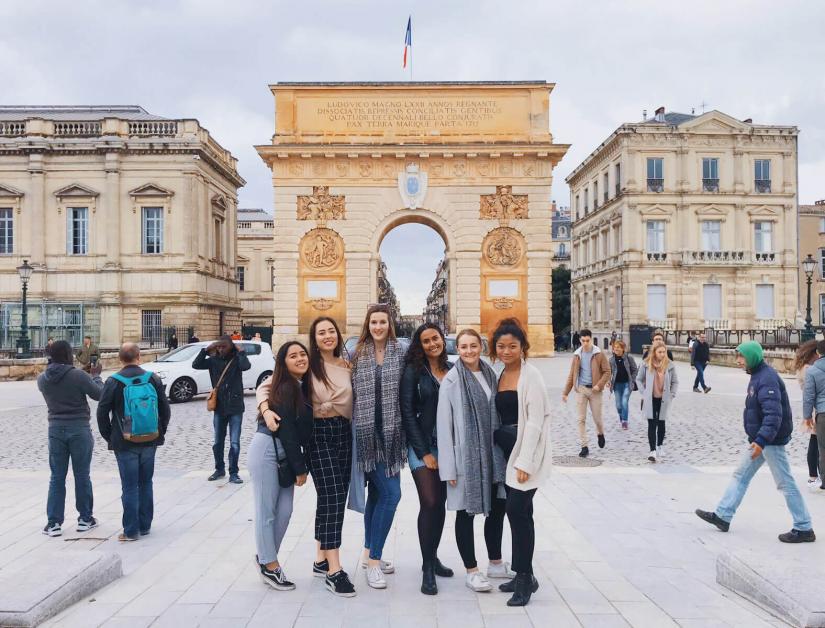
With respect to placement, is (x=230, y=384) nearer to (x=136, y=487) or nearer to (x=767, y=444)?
(x=136, y=487)

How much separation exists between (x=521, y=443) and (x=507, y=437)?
0.12 m

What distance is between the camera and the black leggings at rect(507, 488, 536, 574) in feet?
15.8

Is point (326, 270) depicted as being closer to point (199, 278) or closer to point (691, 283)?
point (199, 278)

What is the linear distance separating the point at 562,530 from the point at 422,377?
246 centimetres

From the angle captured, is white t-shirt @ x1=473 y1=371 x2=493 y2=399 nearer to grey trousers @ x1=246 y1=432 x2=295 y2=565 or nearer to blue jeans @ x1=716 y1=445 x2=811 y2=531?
grey trousers @ x1=246 y1=432 x2=295 y2=565

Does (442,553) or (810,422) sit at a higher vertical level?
(810,422)

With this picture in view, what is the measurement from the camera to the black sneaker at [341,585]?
489cm

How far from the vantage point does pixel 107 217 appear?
37.0 m

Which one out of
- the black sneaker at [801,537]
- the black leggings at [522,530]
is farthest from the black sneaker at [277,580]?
the black sneaker at [801,537]

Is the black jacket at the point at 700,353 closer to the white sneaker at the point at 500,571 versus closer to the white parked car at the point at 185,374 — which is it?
the white parked car at the point at 185,374

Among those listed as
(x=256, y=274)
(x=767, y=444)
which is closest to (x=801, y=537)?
(x=767, y=444)

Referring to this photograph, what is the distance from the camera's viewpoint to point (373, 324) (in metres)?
5.09

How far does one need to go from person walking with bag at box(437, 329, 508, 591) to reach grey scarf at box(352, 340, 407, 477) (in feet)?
1.03

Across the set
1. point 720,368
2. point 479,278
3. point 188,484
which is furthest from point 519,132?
point 188,484
